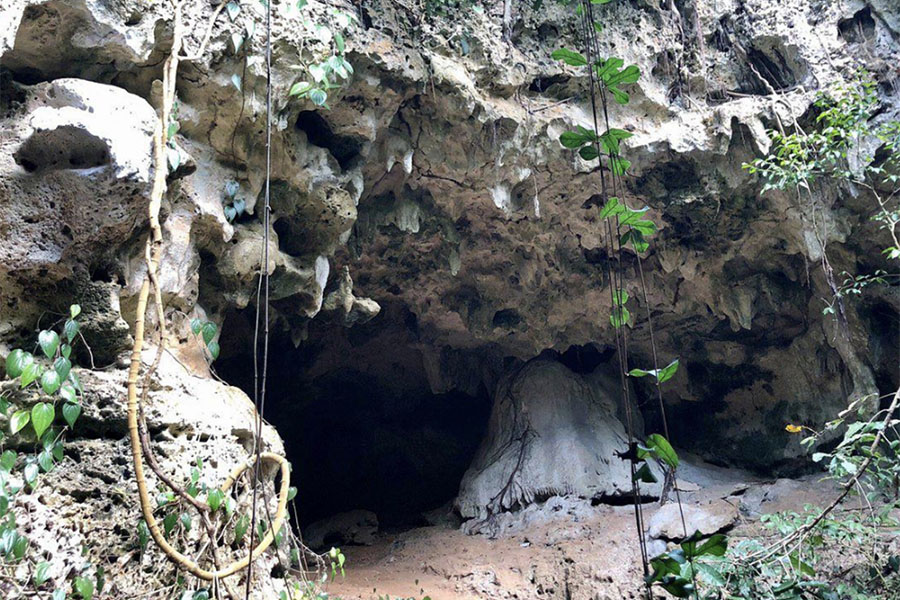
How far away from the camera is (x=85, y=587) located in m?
2.16

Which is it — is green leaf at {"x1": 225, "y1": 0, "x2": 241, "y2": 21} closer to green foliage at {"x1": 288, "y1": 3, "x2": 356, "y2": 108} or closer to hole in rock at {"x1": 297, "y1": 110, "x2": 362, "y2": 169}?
green foliage at {"x1": 288, "y1": 3, "x2": 356, "y2": 108}

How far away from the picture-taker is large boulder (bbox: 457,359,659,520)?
6.68 m

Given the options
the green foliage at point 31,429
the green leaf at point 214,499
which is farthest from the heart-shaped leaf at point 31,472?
the green leaf at point 214,499

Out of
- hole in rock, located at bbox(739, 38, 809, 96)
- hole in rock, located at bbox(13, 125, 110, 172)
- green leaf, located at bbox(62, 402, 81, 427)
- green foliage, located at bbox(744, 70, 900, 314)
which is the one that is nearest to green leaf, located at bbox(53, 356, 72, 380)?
green leaf, located at bbox(62, 402, 81, 427)

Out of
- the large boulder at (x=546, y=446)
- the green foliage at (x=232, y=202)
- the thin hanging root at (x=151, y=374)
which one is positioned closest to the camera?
the thin hanging root at (x=151, y=374)

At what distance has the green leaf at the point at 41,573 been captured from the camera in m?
2.11

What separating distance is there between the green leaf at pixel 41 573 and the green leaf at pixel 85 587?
0.32 ft

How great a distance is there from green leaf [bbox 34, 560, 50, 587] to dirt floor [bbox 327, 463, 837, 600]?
2561 millimetres

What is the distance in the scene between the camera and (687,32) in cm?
558

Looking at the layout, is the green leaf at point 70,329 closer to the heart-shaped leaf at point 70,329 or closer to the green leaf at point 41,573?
the heart-shaped leaf at point 70,329

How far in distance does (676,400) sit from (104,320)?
21.8 feet

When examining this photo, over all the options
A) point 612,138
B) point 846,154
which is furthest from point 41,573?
point 846,154

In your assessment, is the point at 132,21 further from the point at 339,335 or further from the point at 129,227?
the point at 339,335

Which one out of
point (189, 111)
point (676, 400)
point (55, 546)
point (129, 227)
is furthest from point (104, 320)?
point (676, 400)
